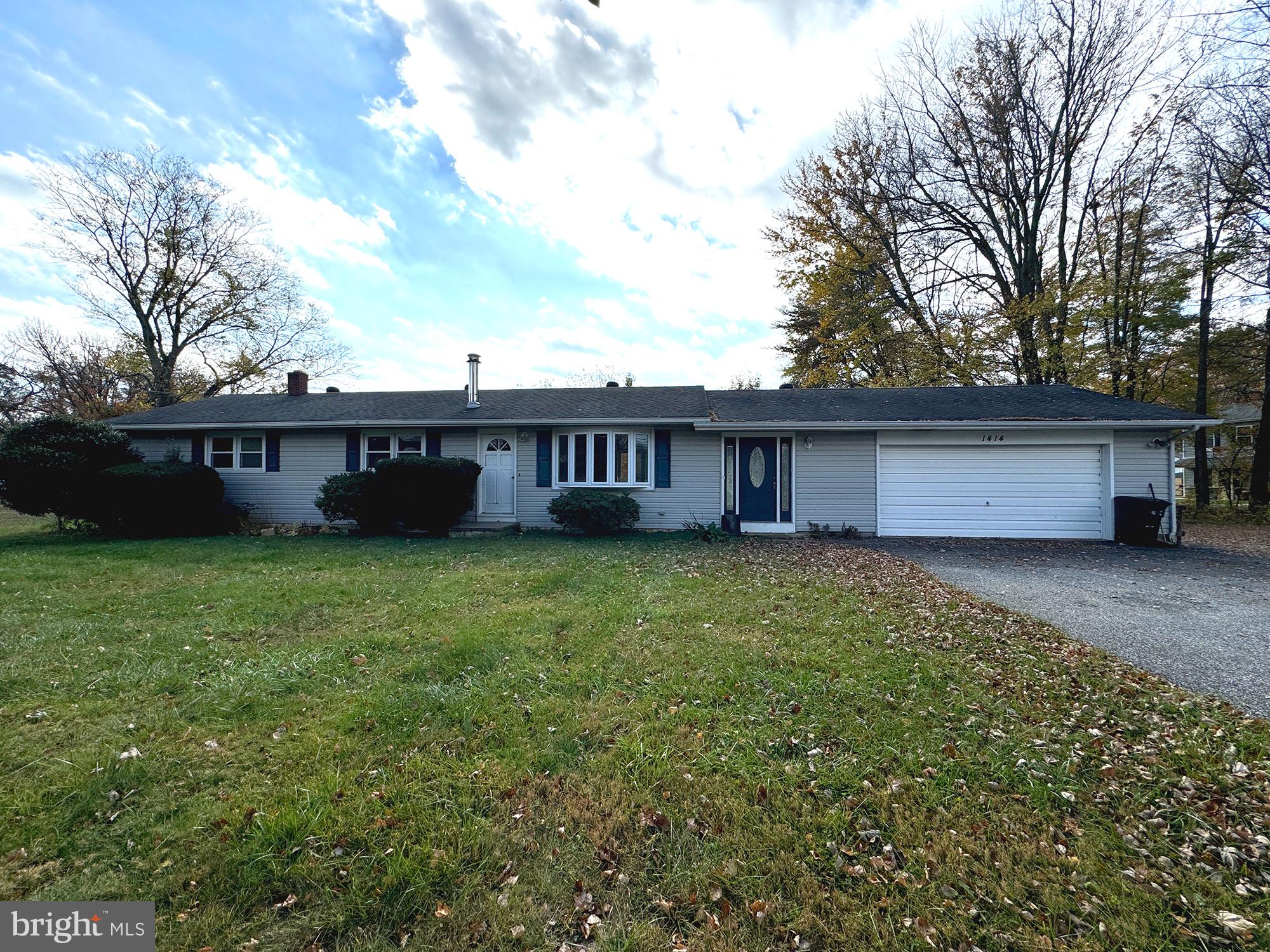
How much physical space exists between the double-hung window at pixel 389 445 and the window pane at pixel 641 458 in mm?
5760

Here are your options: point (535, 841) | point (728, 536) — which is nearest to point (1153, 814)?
point (535, 841)

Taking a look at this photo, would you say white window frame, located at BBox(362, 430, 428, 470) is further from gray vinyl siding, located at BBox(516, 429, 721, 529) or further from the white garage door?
the white garage door

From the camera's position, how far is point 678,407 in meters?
12.7

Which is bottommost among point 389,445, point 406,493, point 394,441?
point 406,493

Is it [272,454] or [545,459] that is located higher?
[272,454]

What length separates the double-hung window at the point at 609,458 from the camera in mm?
12336

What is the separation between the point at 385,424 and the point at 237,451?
4.57m

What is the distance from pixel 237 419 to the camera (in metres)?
13.3

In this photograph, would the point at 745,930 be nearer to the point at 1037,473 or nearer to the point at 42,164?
the point at 1037,473

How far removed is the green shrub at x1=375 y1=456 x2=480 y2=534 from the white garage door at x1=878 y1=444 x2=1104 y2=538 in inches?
393

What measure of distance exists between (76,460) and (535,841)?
604 inches

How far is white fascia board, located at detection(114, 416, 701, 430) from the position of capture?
39.0ft

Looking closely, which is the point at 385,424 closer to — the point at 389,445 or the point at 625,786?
the point at 389,445

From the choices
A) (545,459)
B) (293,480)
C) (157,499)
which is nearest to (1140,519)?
(545,459)
